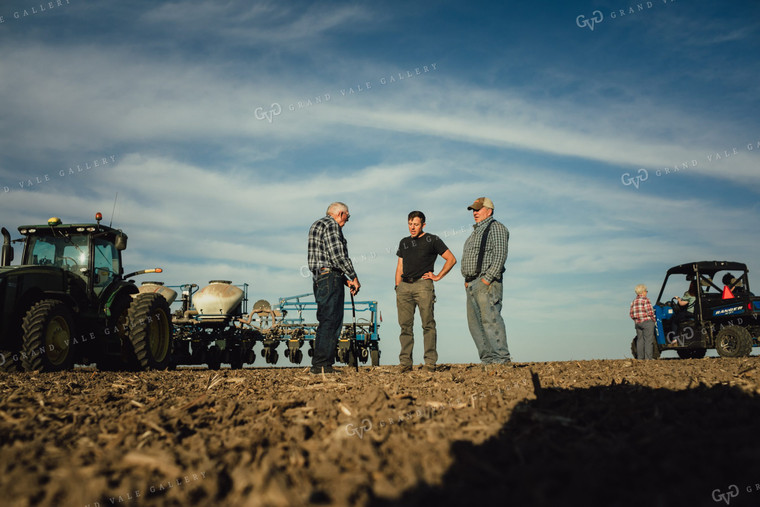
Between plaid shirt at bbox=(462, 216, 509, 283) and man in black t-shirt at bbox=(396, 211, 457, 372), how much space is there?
25 centimetres

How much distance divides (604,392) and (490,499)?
9.09ft

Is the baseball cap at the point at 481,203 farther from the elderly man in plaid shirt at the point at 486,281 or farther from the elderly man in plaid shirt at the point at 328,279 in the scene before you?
the elderly man in plaid shirt at the point at 328,279

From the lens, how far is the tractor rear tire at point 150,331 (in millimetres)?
9266

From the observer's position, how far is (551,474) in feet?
6.80

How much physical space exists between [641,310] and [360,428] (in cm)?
1114

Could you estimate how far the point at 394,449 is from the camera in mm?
2592

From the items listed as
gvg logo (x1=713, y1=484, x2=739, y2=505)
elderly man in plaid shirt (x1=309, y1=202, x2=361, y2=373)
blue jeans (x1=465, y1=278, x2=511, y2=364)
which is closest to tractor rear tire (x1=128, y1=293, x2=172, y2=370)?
elderly man in plaid shirt (x1=309, y1=202, x2=361, y2=373)

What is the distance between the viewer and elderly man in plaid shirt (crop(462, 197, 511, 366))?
7293 mm

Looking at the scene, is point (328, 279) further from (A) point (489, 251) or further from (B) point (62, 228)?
(B) point (62, 228)

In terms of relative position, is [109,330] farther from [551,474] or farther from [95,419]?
[551,474]

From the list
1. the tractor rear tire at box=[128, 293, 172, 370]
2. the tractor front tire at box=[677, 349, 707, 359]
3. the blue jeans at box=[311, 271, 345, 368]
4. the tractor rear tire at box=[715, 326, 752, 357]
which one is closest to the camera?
the blue jeans at box=[311, 271, 345, 368]

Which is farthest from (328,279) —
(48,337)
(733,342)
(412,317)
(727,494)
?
(733,342)

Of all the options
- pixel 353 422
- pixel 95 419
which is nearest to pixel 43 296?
pixel 95 419

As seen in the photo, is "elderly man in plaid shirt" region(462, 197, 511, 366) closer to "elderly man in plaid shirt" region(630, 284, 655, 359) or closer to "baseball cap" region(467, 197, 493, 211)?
"baseball cap" region(467, 197, 493, 211)
